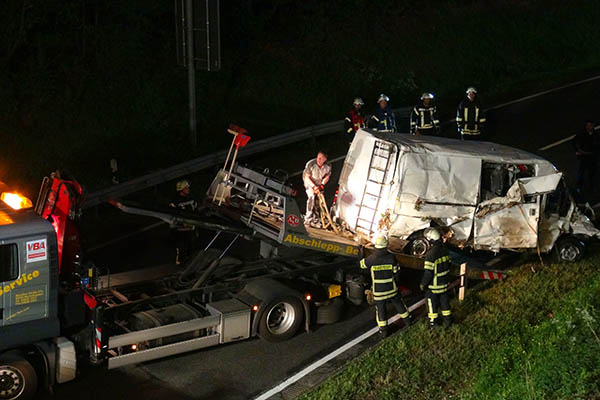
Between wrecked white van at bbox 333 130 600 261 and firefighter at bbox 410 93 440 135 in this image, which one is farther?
firefighter at bbox 410 93 440 135

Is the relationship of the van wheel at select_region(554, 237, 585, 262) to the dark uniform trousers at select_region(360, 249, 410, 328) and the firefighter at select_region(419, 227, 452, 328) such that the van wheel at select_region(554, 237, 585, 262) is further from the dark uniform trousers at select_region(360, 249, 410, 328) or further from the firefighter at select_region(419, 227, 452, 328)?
the dark uniform trousers at select_region(360, 249, 410, 328)

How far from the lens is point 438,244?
11.8m

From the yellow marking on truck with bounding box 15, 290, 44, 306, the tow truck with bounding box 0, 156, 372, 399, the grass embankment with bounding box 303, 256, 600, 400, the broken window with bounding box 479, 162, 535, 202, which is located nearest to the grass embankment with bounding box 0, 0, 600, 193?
the tow truck with bounding box 0, 156, 372, 399

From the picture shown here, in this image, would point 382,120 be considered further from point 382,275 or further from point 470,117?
point 382,275

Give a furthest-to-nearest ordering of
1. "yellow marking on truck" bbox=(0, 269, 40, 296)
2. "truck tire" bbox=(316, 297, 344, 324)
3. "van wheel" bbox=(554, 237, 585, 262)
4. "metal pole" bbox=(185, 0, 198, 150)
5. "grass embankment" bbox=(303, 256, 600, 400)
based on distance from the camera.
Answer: "metal pole" bbox=(185, 0, 198, 150)
"van wheel" bbox=(554, 237, 585, 262)
"truck tire" bbox=(316, 297, 344, 324)
"yellow marking on truck" bbox=(0, 269, 40, 296)
"grass embankment" bbox=(303, 256, 600, 400)

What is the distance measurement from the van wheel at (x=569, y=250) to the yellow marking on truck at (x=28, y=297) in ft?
29.4

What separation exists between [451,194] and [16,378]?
7.27 metres

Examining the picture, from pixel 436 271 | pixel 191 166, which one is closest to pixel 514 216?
pixel 436 271

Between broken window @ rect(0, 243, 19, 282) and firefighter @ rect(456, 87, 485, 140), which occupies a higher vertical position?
firefighter @ rect(456, 87, 485, 140)

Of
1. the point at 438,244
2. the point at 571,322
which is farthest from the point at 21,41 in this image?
the point at 571,322

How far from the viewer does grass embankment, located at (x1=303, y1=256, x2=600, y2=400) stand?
360 inches

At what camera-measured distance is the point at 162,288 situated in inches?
465

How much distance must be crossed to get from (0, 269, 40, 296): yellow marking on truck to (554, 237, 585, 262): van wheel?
356 inches

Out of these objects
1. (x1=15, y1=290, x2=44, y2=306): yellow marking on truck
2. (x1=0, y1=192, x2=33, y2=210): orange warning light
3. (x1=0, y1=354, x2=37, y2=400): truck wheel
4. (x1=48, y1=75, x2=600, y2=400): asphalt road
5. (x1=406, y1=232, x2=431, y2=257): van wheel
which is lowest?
(x1=48, y1=75, x2=600, y2=400): asphalt road
